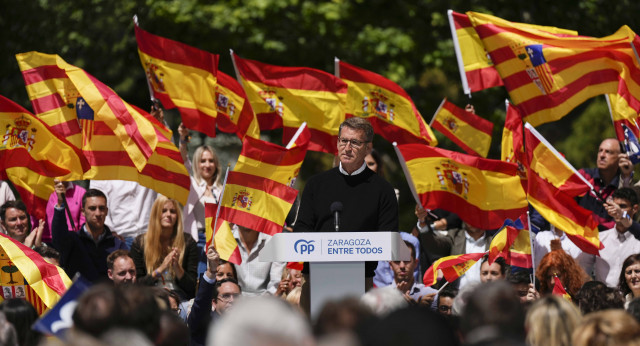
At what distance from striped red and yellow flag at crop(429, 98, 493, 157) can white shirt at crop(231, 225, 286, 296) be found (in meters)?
2.98

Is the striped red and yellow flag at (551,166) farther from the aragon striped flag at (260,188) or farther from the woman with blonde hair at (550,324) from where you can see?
the woman with blonde hair at (550,324)

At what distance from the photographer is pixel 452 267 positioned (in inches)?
397

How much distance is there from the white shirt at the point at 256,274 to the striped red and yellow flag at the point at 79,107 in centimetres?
143

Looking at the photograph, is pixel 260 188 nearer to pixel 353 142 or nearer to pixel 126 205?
Answer: pixel 126 205

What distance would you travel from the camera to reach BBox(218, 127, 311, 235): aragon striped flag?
10305 mm

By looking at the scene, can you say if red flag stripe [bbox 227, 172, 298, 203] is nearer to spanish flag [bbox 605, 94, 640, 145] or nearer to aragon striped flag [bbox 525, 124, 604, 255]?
aragon striped flag [bbox 525, 124, 604, 255]

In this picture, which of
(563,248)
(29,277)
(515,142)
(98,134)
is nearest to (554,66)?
(515,142)

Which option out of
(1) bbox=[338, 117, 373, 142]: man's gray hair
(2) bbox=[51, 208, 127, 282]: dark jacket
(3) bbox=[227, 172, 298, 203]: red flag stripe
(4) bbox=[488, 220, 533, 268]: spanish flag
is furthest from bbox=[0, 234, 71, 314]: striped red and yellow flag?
(4) bbox=[488, 220, 533, 268]: spanish flag

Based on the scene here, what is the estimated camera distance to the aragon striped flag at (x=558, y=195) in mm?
10602

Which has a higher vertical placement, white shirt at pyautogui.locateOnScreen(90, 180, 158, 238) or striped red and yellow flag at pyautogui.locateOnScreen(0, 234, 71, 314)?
white shirt at pyautogui.locateOnScreen(90, 180, 158, 238)

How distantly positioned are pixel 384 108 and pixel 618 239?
323 cm

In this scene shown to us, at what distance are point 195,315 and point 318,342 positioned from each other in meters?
4.42

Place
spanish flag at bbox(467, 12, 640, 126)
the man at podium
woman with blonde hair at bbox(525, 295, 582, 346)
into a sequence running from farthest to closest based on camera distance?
spanish flag at bbox(467, 12, 640, 126) < the man at podium < woman with blonde hair at bbox(525, 295, 582, 346)

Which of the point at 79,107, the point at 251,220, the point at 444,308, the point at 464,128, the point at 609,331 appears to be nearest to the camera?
the point at 609,331
